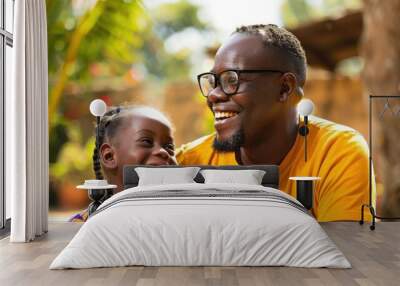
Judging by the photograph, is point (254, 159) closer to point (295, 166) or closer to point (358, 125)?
point (295, 166)

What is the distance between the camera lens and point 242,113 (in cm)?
655

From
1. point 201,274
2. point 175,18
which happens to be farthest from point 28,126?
point 201,274

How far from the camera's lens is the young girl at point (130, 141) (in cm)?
666

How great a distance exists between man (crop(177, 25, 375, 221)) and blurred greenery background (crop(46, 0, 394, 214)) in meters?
0.40

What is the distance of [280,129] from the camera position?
6590 mm

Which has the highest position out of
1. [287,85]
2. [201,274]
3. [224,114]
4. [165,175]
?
[287,85]

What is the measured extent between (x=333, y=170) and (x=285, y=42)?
1.48 meters

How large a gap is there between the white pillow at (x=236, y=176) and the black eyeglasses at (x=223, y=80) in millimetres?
911

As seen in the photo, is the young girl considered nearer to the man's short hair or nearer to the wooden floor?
the man's short hair

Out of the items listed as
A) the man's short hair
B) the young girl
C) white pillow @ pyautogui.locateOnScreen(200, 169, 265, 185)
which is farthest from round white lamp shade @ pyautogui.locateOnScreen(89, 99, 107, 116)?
the man's short hair

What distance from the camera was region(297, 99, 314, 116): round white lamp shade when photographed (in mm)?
6485

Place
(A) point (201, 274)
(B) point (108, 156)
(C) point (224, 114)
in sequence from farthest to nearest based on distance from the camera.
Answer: (B) point (108, 156) < (C) point (224, 114) < (A) point (201, 274)

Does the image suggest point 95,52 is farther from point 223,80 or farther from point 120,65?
point 223,80

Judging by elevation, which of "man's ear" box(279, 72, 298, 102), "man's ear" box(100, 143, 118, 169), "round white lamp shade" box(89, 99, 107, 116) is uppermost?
"man's ear" box(279, 72, 298, 102)
